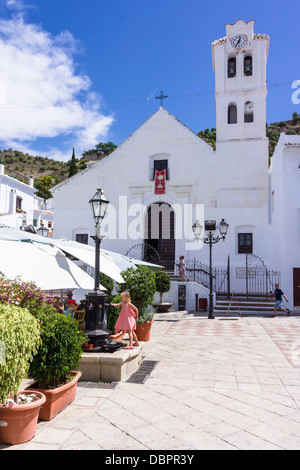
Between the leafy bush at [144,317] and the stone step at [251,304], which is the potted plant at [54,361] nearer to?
the leafy bush at [144,317]

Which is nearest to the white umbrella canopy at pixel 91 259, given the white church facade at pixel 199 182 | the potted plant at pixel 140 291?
the potted plant at pixel 140 291

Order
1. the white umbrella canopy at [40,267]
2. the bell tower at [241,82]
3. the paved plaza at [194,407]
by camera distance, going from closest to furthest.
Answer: the paved plaza at [194,407] < the white umbrella canopy at [40,267] < the bell tower at [241,82]

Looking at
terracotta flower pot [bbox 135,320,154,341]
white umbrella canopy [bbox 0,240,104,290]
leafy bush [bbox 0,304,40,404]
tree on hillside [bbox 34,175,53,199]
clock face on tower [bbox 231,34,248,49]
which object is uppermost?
tree on hillside [bbox 34,175,53,199]

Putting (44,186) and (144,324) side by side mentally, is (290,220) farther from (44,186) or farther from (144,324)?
(44,186)

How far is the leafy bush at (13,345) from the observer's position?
366 centimetres

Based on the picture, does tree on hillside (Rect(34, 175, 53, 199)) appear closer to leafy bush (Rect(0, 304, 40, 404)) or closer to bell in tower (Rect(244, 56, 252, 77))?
bell in tower (Rect(244, 56, 252, 77))

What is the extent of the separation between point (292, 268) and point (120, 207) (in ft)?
A: 35.6

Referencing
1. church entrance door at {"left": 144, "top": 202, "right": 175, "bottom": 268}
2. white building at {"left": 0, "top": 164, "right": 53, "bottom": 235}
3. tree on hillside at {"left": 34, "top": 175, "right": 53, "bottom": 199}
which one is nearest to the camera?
church entrance door at {"left": 144, "top": 202, "right": 175, "bottom": 268}

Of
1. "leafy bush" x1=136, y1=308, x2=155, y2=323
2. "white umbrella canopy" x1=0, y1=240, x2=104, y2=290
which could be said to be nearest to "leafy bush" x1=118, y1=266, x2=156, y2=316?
"leafy bush" x1=136, y1=308, x2=155, y2=323

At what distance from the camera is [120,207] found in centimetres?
2352

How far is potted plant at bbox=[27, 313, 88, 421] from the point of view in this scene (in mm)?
4716

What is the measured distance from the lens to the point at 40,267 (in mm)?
7195

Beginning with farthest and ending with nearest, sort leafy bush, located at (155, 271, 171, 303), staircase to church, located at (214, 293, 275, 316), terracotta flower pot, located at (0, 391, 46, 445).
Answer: staircase to church, located at (214, 293, 275, 316), leafy bush, located at (155, 271, 171, 303), terracotta flower pot, located at (0, 391, 46, 445)

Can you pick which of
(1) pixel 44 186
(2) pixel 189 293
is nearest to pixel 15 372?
(2) pixel 189 293
